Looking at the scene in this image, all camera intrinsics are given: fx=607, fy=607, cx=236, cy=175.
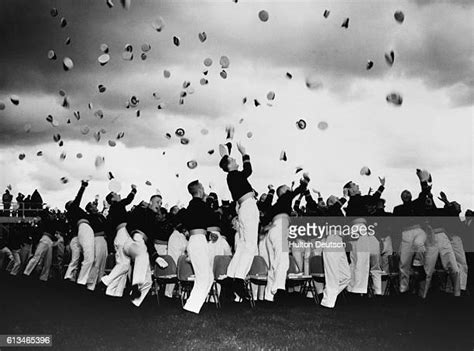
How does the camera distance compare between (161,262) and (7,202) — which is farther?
(7,202)

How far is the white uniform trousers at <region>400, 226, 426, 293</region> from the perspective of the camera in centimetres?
980

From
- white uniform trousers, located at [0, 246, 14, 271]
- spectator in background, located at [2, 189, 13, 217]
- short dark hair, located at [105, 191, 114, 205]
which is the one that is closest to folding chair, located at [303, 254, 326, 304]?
short dark hair, located at [105, 191, 114, 205]

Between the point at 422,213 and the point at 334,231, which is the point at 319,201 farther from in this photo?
the point at 422,213

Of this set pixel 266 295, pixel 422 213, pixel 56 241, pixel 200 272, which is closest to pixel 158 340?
pixel 200 272

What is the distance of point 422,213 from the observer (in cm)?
973

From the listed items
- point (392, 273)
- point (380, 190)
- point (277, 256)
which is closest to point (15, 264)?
point (277, 256)

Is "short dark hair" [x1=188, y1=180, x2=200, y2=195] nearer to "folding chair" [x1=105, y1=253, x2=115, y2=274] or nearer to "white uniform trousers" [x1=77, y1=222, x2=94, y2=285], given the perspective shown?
"folding chair" [x1=105, y1=253, x2=115, y2=274]

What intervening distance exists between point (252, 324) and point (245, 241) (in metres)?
1.32

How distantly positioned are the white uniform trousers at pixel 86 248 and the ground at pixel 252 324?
1934mm

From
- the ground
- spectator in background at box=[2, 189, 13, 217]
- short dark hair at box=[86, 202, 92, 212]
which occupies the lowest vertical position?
the ground

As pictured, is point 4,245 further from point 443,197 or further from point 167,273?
point 443,197

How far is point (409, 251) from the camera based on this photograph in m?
9.84

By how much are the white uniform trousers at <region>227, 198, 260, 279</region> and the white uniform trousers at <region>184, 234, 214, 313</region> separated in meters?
0.34

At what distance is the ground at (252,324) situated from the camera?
672 centimetres
